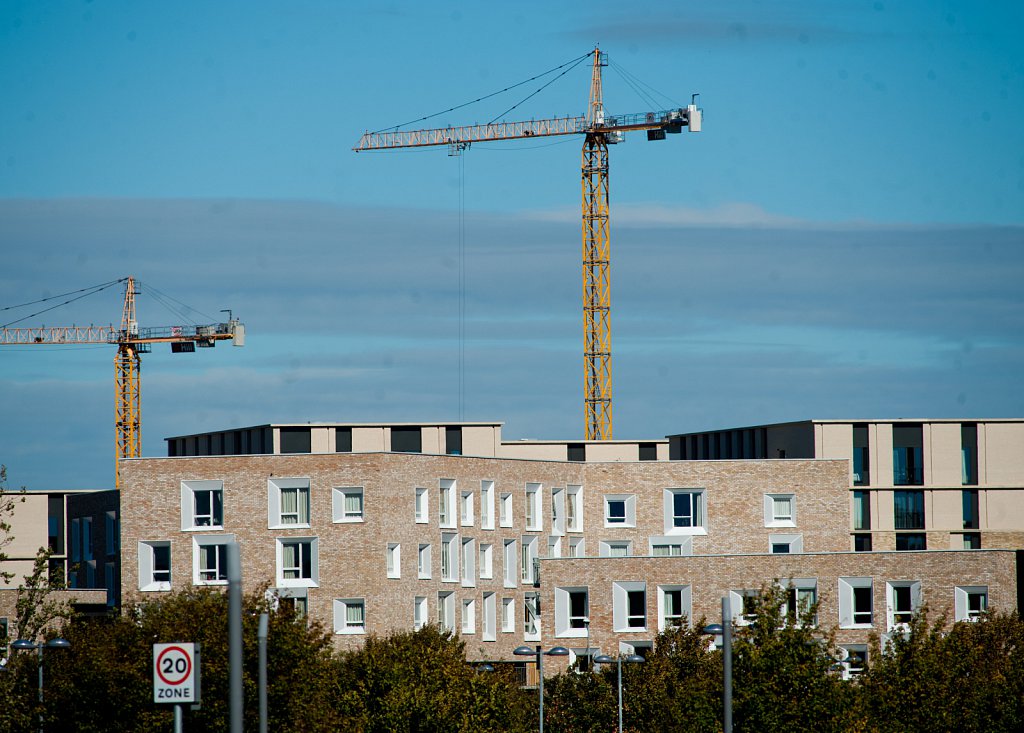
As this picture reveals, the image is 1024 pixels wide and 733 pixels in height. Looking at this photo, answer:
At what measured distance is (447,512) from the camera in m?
85.5

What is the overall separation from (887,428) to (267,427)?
124 ft

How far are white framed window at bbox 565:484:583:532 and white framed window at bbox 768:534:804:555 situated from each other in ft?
32.3

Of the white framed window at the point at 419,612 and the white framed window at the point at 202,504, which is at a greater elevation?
the white framed window at the point at 202,504

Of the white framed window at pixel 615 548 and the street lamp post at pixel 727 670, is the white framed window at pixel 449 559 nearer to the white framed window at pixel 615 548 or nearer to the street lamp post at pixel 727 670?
the white framed window at pixel 615 548

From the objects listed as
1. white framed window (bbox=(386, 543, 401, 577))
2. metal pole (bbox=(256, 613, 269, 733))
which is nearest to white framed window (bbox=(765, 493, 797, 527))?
white framed window (bbox=(386, 543, 401, 577))

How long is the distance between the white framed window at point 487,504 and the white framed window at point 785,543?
15.3 meters

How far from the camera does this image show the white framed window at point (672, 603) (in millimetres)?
79562

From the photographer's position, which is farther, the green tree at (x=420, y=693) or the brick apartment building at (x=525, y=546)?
the brick apartment building at (x=525, y=546)

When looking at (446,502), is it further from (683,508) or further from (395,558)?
(683,508)

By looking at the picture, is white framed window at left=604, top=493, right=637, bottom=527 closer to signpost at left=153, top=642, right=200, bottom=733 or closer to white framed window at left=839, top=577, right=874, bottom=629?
white framed window at left=839, top=577, right=874, bottom=629

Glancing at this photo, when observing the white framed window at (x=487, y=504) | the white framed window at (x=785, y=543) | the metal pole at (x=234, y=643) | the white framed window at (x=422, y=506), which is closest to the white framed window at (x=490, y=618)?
the white framed window at (x=487, y=504)

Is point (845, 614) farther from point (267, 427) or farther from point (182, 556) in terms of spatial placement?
point (267, 427)

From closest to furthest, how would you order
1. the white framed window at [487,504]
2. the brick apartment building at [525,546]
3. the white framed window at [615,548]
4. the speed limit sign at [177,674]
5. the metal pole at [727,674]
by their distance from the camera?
the speed limit sign at [177,674]
the metal pole at [727,674]
the brick apartment building at [525,546]
the white framed window at [487,504]
the white framed window at [615,548]

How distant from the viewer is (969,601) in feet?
253
